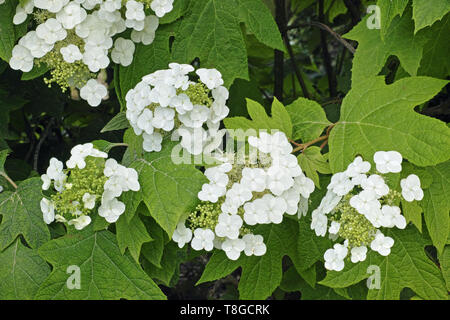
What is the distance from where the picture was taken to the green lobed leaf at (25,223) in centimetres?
166

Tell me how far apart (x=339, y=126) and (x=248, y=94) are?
23.3 inches

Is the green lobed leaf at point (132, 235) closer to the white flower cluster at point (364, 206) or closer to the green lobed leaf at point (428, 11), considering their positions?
the white flower cluster at point (364, 206)

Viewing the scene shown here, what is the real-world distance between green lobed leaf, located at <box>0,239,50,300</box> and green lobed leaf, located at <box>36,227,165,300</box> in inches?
3.3

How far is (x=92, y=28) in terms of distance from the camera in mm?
1636

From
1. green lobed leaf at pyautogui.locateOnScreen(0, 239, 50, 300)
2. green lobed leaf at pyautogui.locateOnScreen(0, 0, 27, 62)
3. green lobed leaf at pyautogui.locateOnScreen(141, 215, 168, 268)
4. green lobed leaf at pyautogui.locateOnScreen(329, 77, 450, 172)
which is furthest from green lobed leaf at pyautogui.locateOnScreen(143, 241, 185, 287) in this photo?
green lobed leaf at pyautogui.locateOnScreen(0, 0, 27, 62)

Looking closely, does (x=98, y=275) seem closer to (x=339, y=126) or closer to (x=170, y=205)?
(x=170, y=205)

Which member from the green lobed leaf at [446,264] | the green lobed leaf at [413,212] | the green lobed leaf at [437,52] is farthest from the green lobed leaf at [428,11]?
the green lobed leaf at [446,264]

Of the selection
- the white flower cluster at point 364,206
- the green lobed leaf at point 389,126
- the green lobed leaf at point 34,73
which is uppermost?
the green lobed leaf at point 34,73

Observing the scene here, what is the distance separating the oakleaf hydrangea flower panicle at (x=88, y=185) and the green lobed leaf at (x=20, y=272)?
23 centimetres

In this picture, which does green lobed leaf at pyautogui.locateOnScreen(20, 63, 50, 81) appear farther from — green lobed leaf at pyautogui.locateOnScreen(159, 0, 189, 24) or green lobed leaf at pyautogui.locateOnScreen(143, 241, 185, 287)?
green lobed leaf at pyautogui.locateOnScreen(143, 241, 185, 287)

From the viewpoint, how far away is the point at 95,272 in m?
1.59

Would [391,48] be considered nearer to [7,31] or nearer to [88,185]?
[88,185]

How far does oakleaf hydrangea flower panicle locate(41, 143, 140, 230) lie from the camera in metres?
1.46
